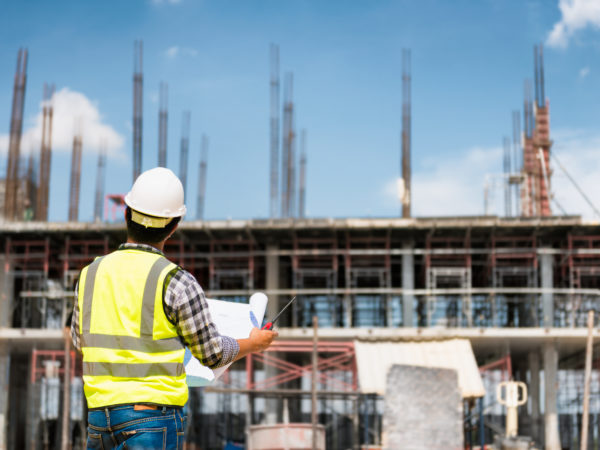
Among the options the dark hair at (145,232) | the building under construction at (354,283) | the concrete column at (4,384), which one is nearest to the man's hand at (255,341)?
the dark hair at (145,232)

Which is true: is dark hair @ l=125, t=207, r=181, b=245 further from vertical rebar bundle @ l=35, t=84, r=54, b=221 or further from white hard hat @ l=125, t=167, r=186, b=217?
vertical rebar bundle @ l=35, t=84, r=54, b=221

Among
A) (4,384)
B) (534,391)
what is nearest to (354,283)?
(534,391)

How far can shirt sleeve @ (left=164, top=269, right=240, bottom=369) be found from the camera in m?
3.03

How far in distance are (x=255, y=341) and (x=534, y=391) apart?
31.4 m

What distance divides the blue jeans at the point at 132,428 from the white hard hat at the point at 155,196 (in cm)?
68

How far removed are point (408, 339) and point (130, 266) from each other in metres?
25.9

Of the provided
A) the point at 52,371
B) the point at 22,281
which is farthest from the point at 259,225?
the point at 22,281

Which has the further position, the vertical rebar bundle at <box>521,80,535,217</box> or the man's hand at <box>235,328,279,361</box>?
the vertical rebar bundle at <box>521,80,535,217</box>

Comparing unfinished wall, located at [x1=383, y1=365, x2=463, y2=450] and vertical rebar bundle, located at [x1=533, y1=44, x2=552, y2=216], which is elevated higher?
vertical rebar bundle, located at [x1=533, y1=44, x2=552, y2=216]

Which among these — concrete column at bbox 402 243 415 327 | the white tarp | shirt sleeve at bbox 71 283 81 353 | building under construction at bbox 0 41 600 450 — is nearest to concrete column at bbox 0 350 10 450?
building under construction at bbox 0 41 600 450

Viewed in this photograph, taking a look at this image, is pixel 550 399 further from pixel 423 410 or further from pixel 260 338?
pixel 260 338

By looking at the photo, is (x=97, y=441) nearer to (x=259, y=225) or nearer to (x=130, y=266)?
(x=130, y=266)

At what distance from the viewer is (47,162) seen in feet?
121

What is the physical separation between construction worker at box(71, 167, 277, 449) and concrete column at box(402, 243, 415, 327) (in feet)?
91.3
